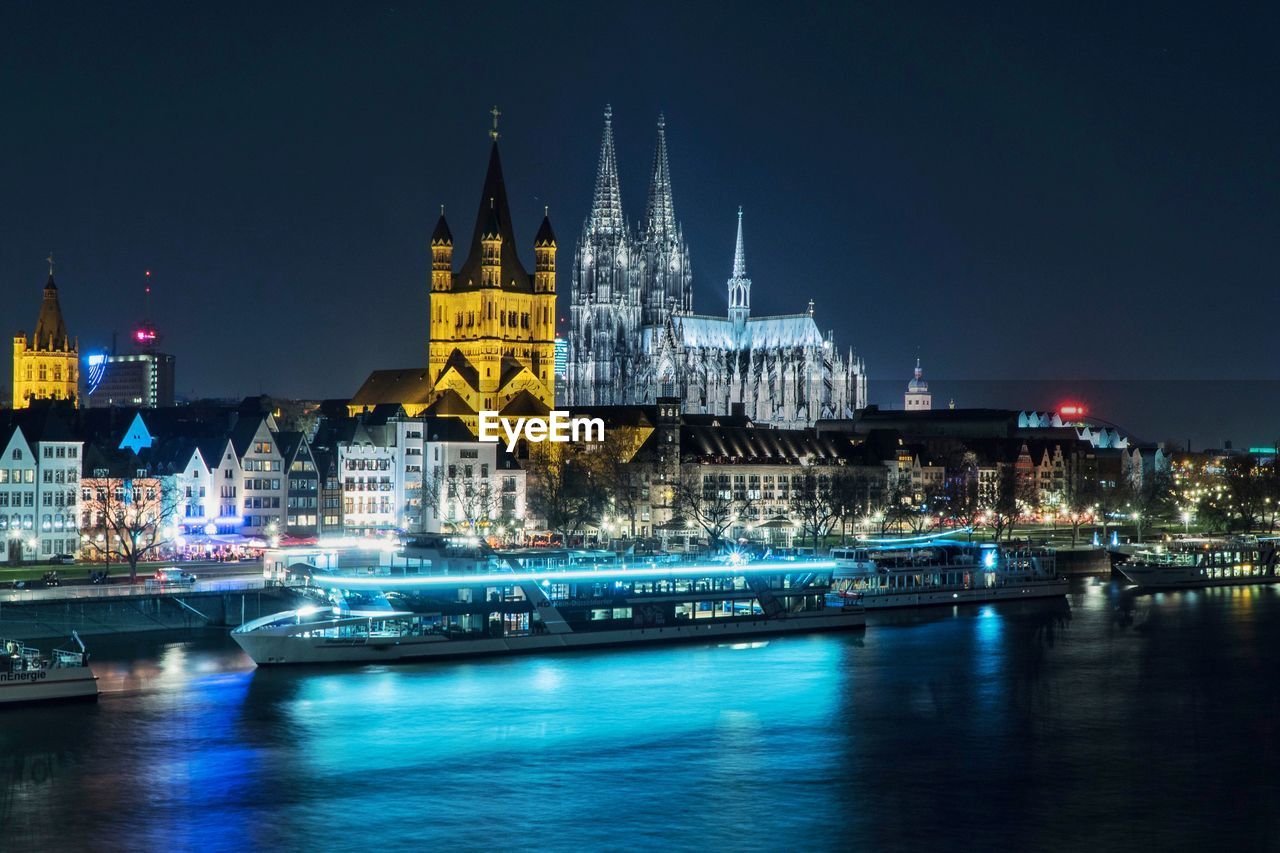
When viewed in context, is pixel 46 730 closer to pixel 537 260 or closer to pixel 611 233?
pixel 537 260

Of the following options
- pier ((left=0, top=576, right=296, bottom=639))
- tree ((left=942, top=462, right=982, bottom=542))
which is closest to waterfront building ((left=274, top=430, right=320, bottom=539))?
pier ((left=0, top=576, right=296, bottom=639))

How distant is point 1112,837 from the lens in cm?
3981

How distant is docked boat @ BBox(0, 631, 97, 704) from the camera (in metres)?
52.2

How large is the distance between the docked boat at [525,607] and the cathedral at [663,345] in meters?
104

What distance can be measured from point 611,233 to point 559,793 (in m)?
145

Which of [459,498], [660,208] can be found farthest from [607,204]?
[459,498]

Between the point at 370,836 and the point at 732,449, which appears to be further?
the point at 732,449

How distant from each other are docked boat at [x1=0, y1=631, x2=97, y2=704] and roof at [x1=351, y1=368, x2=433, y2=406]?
8666cm

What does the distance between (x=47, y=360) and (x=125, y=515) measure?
65.1 metres

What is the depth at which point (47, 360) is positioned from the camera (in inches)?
5758

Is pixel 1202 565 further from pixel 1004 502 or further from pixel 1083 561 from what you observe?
pixel 1004 502

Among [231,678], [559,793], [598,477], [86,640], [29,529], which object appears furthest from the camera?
[598,477]

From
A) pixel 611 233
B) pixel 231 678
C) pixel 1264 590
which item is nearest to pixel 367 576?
pixel 231 678

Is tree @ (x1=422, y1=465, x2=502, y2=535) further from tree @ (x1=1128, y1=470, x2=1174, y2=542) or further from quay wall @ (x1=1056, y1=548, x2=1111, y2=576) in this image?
tree @ (x1=1128, y1=470, x2=1174, y2=542)
